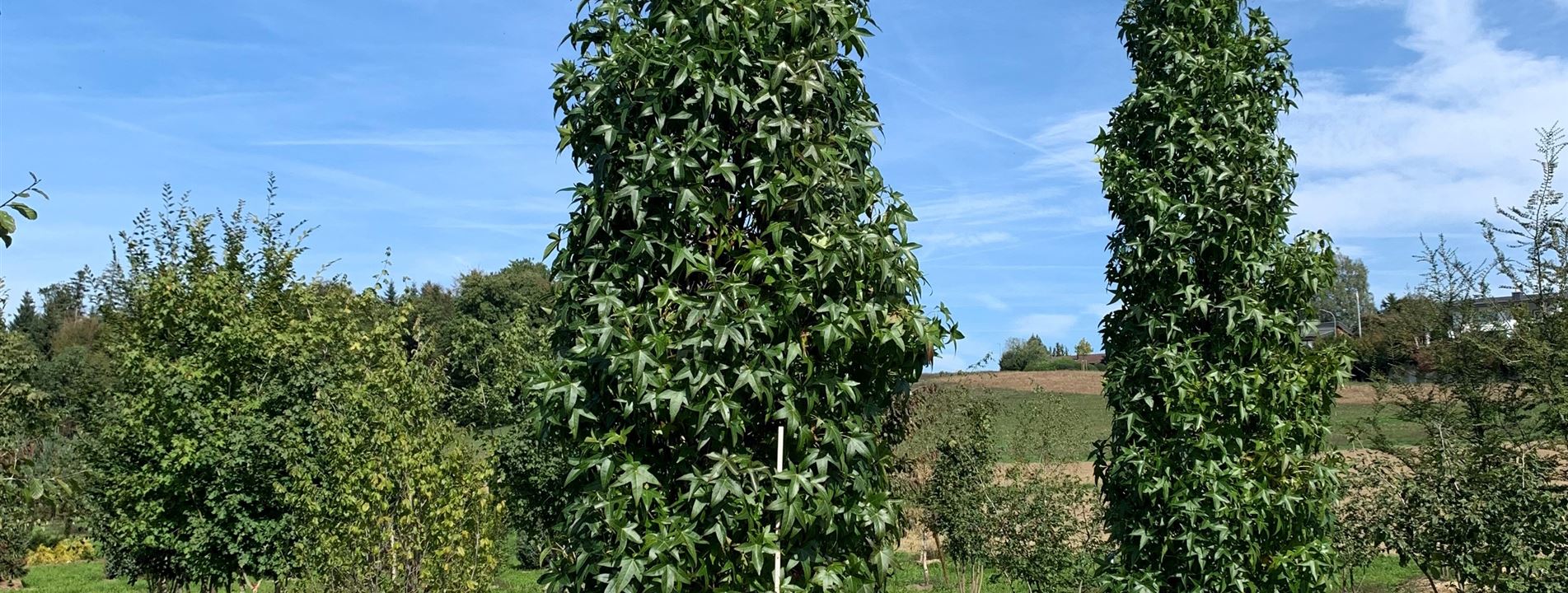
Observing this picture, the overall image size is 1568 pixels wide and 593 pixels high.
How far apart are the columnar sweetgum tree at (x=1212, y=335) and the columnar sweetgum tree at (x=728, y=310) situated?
4.01 metres

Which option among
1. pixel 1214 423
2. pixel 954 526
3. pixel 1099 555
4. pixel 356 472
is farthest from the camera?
pixel 954 526

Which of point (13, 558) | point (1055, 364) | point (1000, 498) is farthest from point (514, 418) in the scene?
point (1055, 364)

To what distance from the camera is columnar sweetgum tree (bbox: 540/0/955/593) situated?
470cm

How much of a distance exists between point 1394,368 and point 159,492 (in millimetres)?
15547

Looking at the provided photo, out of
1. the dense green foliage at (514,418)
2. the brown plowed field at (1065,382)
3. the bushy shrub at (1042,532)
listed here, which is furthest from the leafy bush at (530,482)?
the brown plowed field at (1065,382)

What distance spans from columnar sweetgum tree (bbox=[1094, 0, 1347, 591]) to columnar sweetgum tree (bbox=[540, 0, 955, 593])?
401 cm

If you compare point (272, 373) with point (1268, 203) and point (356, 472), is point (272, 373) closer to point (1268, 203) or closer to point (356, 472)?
point (356, 472)

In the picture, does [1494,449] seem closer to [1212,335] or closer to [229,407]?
[1212,335]

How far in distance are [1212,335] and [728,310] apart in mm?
5381

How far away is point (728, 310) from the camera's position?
472 centimetres

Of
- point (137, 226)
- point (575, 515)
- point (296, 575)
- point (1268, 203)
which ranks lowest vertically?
point (296, 575)

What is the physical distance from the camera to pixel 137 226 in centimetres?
1841

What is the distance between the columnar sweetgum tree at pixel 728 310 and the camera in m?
4.70

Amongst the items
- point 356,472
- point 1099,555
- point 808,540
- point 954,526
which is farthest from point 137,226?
point 808,540
